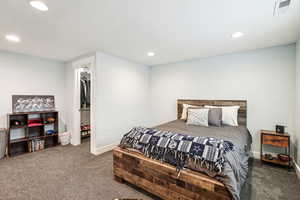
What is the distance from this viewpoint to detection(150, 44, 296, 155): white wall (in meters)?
2.63

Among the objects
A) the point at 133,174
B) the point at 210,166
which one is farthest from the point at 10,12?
the point at 210,166

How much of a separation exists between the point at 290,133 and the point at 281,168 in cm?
69

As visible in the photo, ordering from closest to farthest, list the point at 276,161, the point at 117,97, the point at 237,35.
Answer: the point at 237,35 < the point at 276,161 < the point at 117,97

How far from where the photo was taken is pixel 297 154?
7.59ft

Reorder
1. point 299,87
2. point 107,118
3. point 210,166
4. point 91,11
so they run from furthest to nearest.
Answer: point 107,118 < point 299,87 < point 91,11 < point 210,166

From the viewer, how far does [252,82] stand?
2.92 meters

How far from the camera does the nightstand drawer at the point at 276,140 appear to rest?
237 centimetres

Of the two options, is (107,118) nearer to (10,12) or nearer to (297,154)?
(10,12)

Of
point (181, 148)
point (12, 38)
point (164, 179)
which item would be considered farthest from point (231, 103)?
point (12, 38)

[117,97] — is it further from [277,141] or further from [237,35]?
[277,141]

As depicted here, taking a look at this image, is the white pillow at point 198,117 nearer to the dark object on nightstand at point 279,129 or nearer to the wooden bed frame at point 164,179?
the dark object on nightstand at point 279,129

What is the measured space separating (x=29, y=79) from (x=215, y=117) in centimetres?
442

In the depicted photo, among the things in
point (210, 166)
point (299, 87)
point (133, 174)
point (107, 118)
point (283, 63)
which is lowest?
point (133, 174)

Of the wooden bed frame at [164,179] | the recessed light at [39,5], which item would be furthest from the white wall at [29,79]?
the wooden bed frame at [164,179]
